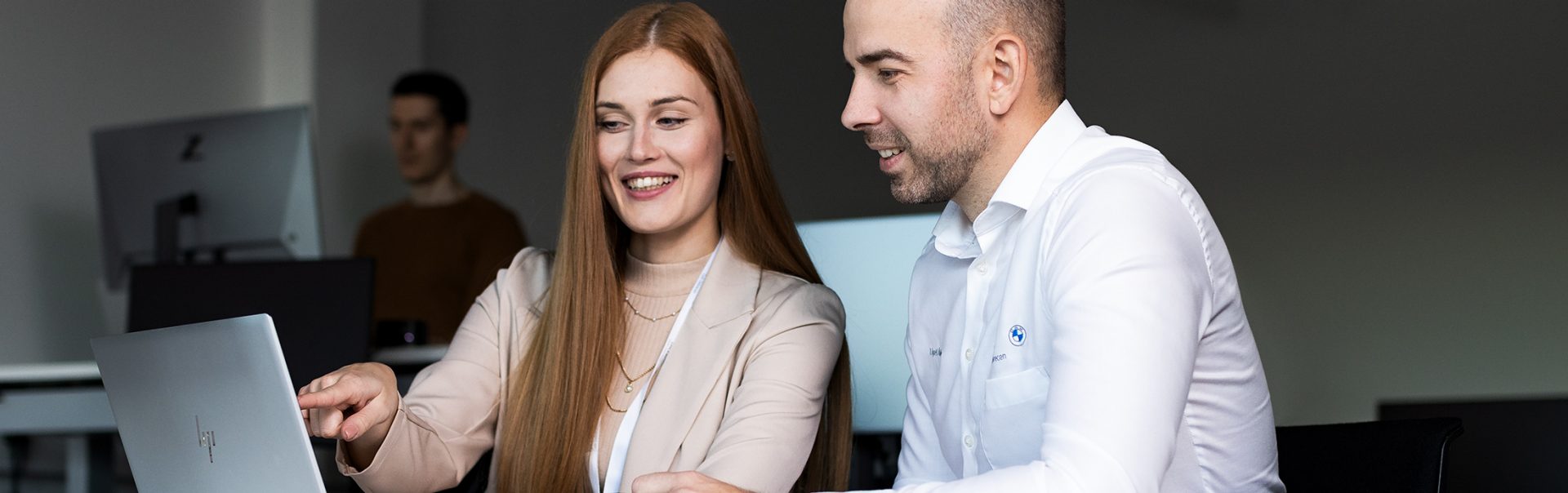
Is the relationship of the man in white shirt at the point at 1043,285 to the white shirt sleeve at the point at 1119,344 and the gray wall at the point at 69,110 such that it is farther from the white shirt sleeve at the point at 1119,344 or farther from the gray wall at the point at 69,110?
the gray wall at the point at 69,110

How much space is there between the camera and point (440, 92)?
462 centimetres

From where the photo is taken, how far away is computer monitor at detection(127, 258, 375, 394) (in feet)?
9.43

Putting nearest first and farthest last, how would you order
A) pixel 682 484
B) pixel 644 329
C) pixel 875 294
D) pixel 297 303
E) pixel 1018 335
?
pixel 682 484, pixel 1018 335, pixel 644 329, pixel 875 294, pixel 297 303

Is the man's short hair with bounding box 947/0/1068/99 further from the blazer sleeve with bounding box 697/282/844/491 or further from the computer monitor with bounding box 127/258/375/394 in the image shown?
the computer monitor with bounding box 127/258/375/394

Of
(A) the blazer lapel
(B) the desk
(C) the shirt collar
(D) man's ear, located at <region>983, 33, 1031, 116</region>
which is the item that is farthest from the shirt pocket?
(B) the desk

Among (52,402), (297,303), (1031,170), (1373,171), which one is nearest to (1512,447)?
(1031,170)

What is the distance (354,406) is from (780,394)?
1.64 feet

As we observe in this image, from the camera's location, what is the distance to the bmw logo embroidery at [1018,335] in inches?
52.6

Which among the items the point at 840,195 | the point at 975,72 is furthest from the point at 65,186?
the point at 975,72

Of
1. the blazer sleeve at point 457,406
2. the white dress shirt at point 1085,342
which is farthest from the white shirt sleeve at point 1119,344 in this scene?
the blazer sleeve at point 457,406

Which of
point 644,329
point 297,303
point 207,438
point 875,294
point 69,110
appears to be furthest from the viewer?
point 69,110

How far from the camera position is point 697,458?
1710 millimetres

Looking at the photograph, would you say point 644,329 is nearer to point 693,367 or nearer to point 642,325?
point 642,325

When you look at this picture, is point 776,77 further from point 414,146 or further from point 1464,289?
point 1464,289
